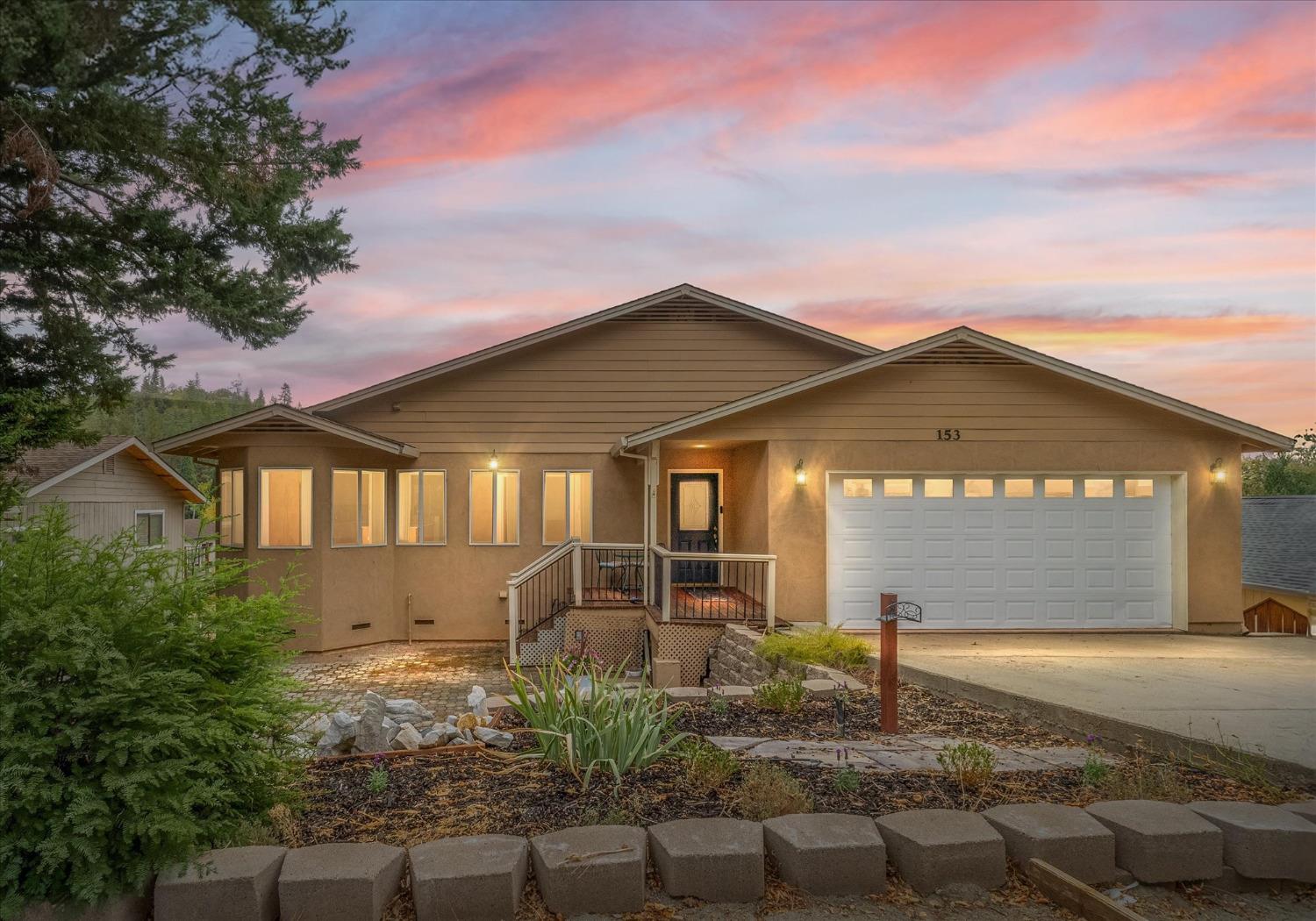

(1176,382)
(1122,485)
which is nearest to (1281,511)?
(1176,382)

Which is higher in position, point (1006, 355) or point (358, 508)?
point (1006, 355)

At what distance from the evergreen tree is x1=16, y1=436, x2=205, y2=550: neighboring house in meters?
3.44

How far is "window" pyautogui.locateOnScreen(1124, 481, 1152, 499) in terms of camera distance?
11180 mm

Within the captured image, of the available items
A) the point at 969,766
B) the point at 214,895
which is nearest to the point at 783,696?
the point at 969,766

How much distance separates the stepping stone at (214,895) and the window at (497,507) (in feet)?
34.5

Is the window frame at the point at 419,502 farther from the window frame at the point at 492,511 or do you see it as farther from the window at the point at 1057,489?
the window at the point at 1057,489

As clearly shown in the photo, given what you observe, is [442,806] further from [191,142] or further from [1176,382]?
[1176,382]

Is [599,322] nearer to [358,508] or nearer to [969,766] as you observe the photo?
[358,508]

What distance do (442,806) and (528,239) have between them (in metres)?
14.6

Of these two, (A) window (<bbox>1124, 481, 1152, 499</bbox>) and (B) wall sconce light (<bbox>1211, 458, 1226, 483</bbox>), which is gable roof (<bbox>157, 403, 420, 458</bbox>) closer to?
(A) window (<bbox>1124, 481, 1152, 499</bbox>)

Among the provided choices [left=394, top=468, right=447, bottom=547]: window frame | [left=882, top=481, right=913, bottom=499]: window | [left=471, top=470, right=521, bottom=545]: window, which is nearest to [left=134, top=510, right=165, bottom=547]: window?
[left=394, top=468, right=447, bottom=547]: window frame

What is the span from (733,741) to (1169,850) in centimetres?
250

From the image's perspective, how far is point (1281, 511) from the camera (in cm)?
2052

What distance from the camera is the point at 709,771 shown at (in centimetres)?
408
